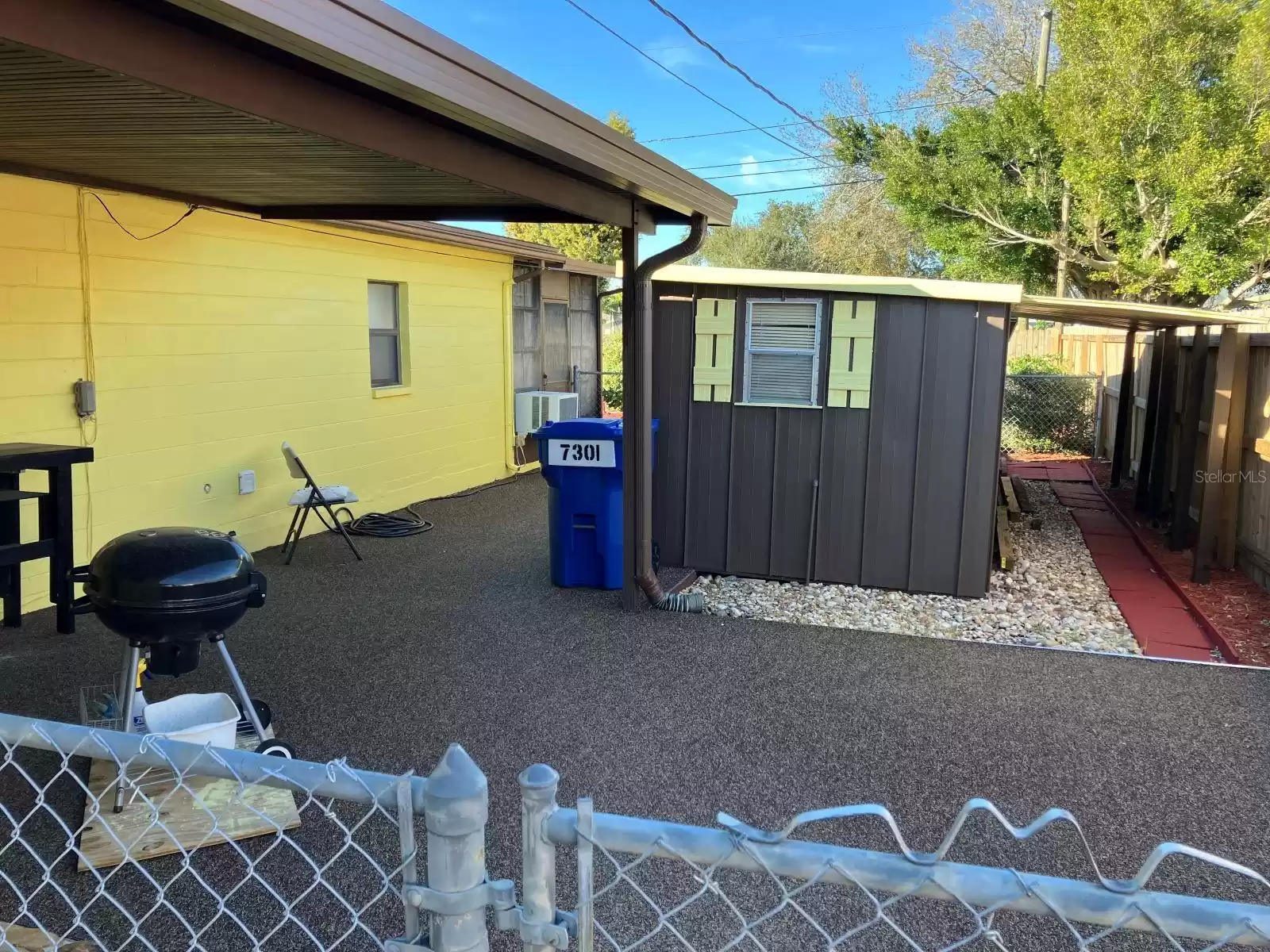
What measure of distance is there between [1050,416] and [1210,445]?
Answer: 776 cm

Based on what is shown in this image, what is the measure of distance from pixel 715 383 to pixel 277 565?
350 cm

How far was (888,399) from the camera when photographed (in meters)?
6.22

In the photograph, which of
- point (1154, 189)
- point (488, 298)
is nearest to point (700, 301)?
point (488, 298)

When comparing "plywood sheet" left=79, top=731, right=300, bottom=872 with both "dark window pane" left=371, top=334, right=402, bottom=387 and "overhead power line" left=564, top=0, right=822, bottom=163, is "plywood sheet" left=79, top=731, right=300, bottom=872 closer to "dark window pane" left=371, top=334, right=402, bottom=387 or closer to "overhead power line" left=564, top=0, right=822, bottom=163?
"dark window pane" left=371, top=334, right=402, bottom=387

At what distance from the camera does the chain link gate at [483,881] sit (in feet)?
3.34

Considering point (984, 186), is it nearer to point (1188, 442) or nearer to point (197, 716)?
point (1188, 442)

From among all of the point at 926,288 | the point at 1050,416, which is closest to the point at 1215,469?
the point at 926,288

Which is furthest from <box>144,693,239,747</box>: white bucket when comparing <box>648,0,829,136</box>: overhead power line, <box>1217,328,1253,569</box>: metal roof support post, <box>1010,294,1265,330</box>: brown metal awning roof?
<box>648,0,829,136</box>: overhead power line

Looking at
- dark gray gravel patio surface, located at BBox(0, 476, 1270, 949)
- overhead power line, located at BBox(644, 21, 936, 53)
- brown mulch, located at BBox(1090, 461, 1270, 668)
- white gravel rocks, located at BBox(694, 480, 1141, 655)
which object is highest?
overhead power line, located at BBox(644, 21, 936, 53)

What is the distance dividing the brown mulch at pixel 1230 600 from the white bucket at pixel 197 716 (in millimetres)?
5012

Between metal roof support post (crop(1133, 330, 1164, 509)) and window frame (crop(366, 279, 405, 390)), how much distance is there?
24.3 ft

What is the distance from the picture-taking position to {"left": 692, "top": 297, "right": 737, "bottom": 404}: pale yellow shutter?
6.50m

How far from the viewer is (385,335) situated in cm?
Answer: 884

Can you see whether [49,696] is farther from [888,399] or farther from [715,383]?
[888,399]
